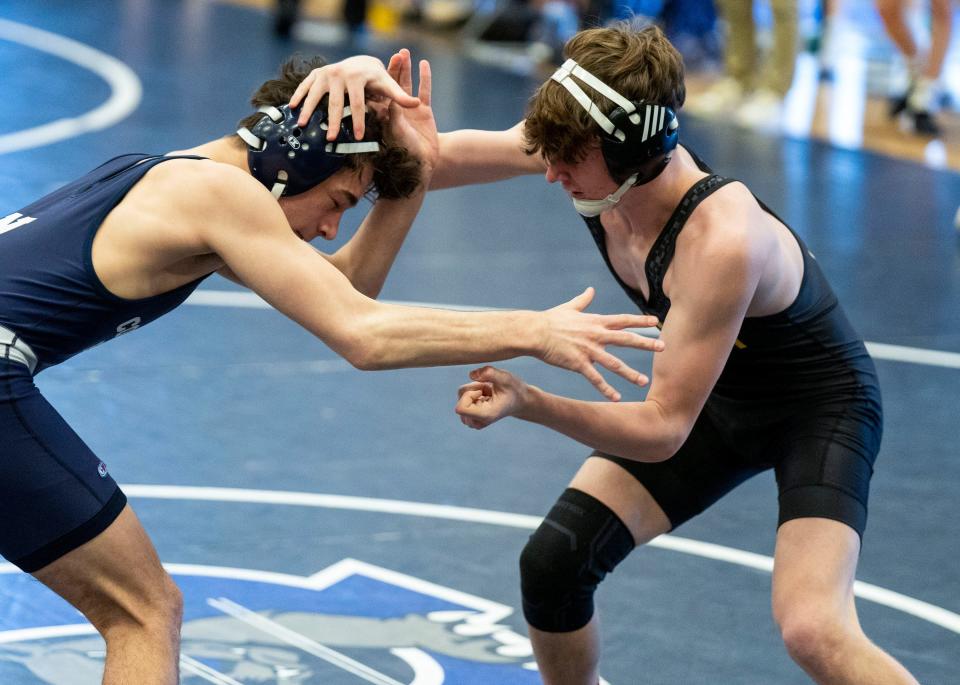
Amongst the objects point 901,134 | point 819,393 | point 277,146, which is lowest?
point 901,134

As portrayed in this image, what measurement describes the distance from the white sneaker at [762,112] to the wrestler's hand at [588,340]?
8.14 m

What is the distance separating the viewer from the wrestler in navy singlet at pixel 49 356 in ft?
9.84

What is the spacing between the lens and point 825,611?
310 centimetres

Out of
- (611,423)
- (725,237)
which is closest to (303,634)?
(611,423)

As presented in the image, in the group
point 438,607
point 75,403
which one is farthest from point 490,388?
point 75,403

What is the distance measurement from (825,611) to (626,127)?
1095 mm

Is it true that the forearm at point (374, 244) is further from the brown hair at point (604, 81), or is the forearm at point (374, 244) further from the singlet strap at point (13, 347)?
the singlet strap at point (13, 347)

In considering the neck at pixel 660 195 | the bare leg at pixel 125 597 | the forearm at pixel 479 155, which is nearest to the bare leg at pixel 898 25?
the forearm at pixel 479 155

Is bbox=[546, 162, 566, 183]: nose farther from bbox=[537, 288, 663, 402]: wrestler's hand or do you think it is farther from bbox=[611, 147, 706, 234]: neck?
bbox=[537, 288, 663, 402]: wrestler's hand

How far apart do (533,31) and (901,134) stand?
3.77 m

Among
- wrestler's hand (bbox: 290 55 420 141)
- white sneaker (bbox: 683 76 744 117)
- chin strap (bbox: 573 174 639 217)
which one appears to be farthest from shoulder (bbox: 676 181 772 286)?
white sneaker (bbox: 683 76 744 117)

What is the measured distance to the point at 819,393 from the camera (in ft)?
11.5

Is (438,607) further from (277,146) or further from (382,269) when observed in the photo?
(277,146)

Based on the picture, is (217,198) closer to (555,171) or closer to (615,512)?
(555,171)
